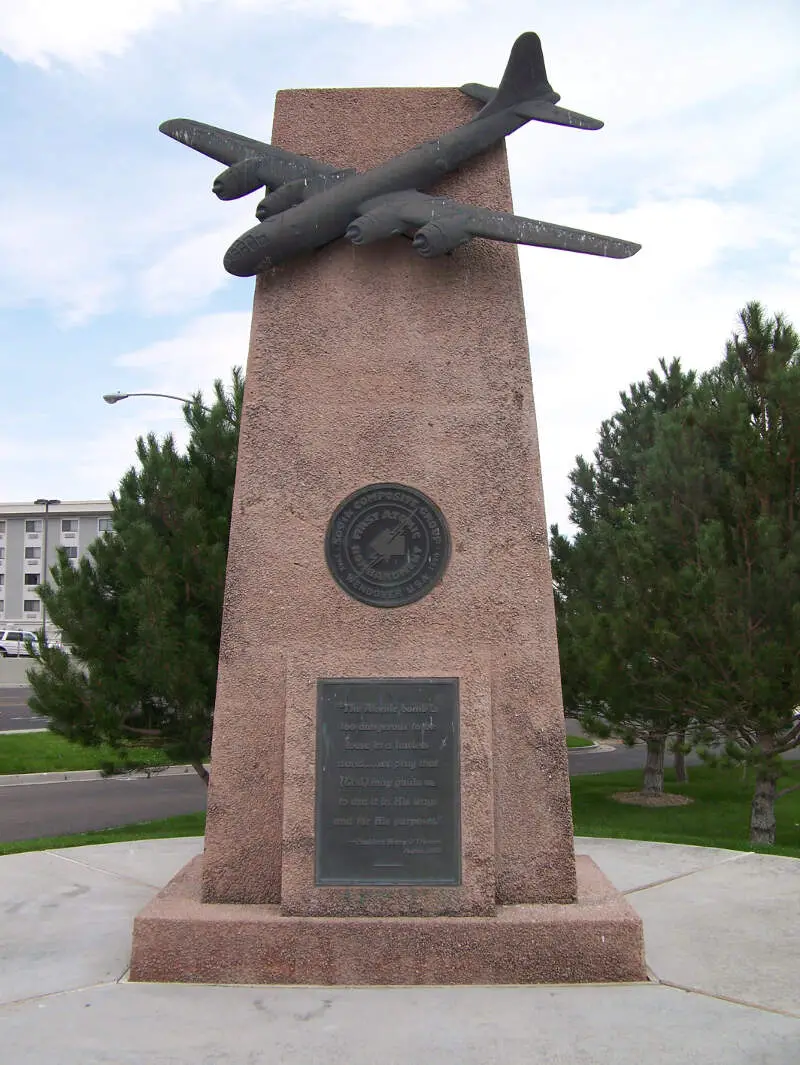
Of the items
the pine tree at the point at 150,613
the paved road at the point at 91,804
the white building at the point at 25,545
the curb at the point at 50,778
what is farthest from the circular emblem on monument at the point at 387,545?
the white building at the point at 25,545

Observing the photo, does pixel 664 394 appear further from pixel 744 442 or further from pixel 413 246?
pixel 413 246

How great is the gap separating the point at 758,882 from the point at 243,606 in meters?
3.50

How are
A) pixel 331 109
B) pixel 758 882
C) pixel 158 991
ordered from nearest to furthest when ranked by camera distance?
pixel 158 991 → pixel 331 109 → pixel 758 882

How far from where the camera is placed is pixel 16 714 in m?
25.2

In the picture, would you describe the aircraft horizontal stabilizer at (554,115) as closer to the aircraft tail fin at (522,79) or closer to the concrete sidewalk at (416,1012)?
the aircraft tail fin at (522,79)

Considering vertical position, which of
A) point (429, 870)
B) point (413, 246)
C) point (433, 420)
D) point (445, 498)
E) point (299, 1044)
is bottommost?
point (299, 1044)

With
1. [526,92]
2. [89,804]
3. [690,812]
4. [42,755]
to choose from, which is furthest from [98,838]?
[42,755]

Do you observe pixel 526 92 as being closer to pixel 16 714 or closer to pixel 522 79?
pixel 522 79

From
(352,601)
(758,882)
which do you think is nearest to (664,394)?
(758,882)

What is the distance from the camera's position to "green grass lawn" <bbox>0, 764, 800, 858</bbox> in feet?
25.7

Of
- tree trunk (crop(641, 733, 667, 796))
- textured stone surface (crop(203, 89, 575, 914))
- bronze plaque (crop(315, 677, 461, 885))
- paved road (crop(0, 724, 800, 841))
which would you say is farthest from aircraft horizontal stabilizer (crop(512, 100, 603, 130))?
tree trunk (crop(641, 733, 667, 796))

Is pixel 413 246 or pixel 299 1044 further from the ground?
pixel 413 246

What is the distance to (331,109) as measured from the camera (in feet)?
17.2

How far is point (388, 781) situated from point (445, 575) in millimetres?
965
